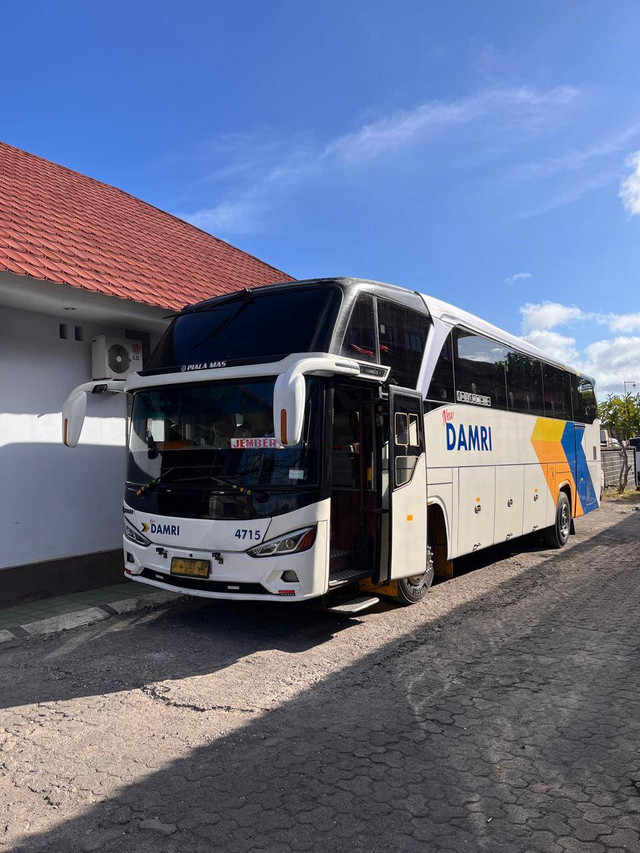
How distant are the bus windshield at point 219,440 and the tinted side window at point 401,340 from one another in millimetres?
1329

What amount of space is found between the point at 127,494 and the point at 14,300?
2.80 meters

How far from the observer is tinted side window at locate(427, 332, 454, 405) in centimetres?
809

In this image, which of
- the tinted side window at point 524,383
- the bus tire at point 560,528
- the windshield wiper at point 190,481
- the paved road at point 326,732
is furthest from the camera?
the bus tire at point 560,528

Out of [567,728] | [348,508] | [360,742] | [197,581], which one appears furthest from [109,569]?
[567,728]

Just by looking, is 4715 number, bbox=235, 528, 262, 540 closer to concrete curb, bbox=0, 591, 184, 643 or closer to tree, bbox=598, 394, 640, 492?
concrete curb, bbox=0, 591, 184, 643

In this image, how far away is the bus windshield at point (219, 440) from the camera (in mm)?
6156

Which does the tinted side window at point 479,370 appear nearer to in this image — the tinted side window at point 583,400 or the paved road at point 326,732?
the paved road at point 326,732

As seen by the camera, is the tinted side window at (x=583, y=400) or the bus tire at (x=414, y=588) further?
the tinted side window at (x=583, y=400)

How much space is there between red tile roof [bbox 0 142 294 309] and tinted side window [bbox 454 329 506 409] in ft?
12.8

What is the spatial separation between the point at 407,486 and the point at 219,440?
207 centimetres

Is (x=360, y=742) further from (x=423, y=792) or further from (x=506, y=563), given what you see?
(x=506, y=563)

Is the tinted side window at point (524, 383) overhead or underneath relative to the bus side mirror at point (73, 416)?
overhead

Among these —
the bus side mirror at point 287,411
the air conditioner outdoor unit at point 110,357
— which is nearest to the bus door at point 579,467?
the air conditioner outdoor unit at point 110,357

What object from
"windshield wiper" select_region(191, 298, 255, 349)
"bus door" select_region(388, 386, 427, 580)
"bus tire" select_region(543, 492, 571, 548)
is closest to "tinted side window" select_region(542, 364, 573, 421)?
"bus tire" select_region(543, 492, 571, 548)
